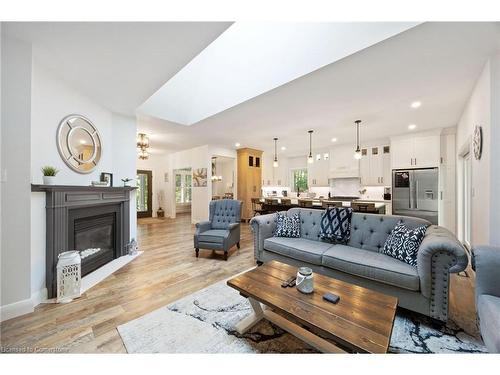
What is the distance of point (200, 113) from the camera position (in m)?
4.05

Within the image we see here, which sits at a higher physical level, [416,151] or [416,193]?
[416,151]

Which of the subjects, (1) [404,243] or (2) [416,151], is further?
(2) [416,151]

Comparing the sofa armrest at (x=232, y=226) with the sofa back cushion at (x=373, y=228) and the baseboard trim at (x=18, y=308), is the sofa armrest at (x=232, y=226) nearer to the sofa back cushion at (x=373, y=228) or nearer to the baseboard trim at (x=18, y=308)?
the sofa back cushion at (x=373, y=228)

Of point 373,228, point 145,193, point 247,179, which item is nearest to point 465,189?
point 373,228

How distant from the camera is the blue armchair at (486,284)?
1.25m

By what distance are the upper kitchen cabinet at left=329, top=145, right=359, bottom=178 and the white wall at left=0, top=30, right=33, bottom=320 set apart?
21.7ft

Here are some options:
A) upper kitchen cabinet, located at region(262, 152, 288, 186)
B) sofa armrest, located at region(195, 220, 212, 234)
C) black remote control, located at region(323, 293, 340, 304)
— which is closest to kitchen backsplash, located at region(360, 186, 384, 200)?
upper kitchen cabinet, located at region(262, 152, 288, 186)

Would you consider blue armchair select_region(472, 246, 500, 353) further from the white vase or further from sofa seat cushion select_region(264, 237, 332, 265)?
the white vase

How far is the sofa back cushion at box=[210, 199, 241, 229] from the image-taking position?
370cm

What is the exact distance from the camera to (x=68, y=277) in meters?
2.13

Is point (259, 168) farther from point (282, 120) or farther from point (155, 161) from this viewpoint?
point (155, 161)

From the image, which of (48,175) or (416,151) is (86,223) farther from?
(416,151)

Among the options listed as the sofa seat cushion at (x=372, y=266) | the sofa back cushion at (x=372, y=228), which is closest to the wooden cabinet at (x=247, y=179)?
the sofa back cushion at (x=372, y=228)

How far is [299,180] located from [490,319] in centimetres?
678
